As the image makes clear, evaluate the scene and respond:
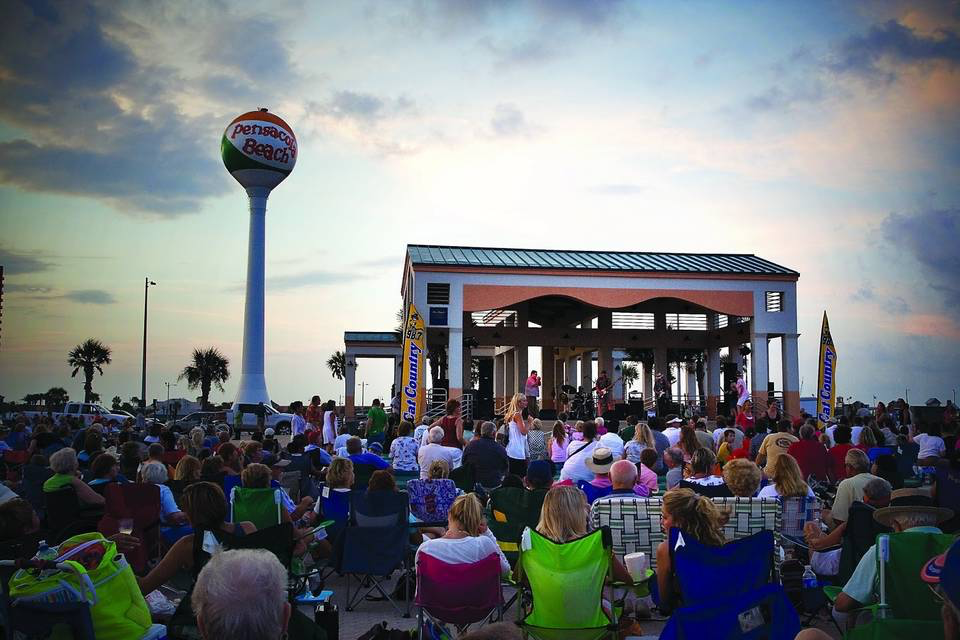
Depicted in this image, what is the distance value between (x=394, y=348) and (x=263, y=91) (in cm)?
1505

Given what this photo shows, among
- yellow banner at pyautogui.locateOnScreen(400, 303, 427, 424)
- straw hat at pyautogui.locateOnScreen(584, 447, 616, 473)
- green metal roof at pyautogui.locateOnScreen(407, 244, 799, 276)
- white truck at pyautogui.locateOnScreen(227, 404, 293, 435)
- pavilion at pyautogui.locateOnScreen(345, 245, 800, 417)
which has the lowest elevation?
white truck at pyautogui.locateOnScreen(227, 404, 293, 435)

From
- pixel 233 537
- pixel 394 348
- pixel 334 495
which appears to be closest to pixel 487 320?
pixel 394 348

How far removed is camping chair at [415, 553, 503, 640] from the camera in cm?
544

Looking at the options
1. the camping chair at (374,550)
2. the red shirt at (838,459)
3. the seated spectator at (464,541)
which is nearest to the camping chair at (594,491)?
the camping chair at (374,550)

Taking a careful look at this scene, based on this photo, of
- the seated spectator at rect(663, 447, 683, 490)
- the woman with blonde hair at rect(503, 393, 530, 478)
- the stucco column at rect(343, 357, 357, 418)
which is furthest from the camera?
the stucco column at rect(343, 357, 357, 418)

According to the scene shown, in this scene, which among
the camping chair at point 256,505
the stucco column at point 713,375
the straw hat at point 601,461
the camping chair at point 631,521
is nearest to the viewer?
the camping chair at point 631,521

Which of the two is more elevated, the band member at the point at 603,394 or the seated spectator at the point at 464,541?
the band member at the point at 603,394

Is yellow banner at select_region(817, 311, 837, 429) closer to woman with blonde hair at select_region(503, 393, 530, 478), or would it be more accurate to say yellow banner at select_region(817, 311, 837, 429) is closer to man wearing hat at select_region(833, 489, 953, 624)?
woman with blonde hair at select_region(503, 393, 530, 478)

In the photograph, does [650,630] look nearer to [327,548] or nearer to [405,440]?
[327,548]

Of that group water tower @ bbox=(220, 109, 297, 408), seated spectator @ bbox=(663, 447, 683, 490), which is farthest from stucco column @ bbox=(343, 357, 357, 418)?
seated spectator @ bbox=(663, 447, 683, 490)

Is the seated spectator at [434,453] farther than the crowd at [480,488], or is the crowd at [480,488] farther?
the seated spectator at [434,453]

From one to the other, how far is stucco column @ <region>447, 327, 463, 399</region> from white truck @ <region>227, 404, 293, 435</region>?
7669 mm

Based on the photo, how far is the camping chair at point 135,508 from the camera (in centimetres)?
709

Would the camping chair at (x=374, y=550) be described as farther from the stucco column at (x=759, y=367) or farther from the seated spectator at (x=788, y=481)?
the stucco column at (x=759, y=367)
